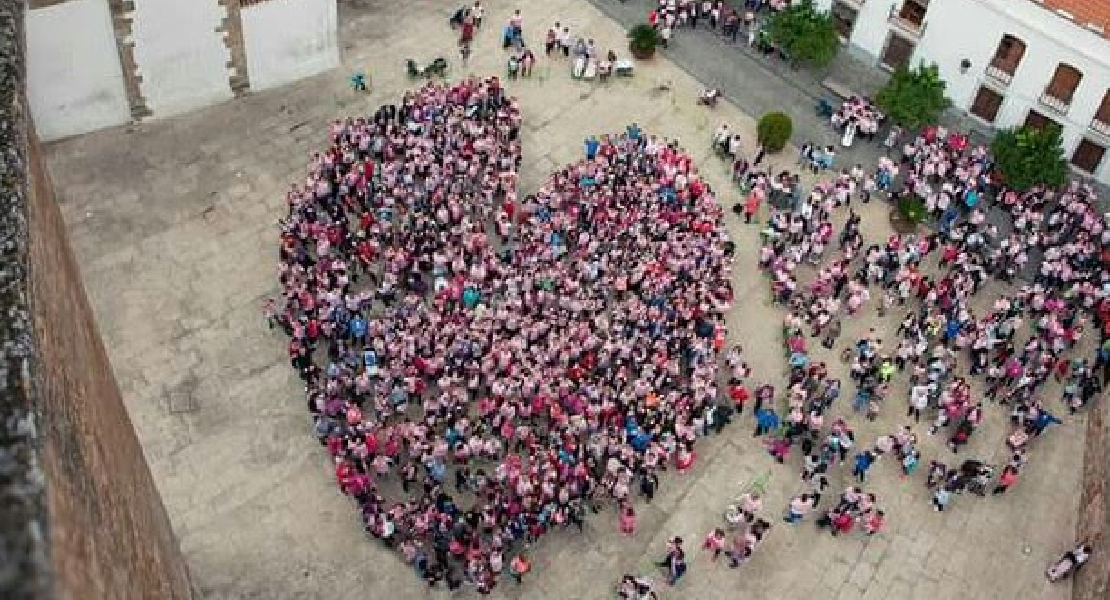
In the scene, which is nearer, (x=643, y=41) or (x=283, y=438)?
(x=283, y=438)

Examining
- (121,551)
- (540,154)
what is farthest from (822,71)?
(121,551)

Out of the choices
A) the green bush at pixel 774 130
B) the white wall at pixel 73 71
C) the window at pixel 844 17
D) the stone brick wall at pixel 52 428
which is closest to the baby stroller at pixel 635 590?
the stone brick wall at pixel 52 428

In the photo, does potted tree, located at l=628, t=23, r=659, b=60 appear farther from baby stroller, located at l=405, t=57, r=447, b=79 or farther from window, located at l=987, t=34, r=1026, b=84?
window, located at l=987, t=34, r=1026, b=84

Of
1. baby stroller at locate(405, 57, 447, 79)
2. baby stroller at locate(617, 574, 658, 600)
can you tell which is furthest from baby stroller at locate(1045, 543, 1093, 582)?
baby stroller at locate(405, 57, 447, 79)

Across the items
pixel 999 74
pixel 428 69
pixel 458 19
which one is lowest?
pixel 428 69

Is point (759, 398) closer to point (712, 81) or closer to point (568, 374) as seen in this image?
point (568, 374)

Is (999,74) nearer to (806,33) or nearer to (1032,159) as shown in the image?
(1032,159)

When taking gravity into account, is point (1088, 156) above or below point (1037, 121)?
below

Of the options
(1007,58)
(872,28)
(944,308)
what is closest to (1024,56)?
(1007,58)
